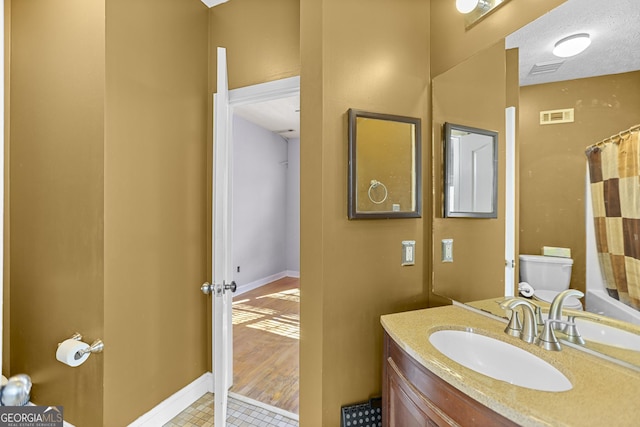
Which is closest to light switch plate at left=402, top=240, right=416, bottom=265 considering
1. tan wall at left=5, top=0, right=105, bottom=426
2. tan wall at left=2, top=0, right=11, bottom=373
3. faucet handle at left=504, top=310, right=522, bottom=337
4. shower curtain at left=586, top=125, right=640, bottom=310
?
faucet handle at left=504, top=310, right=522, bottom=337

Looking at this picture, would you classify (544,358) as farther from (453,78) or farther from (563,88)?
(453,78)

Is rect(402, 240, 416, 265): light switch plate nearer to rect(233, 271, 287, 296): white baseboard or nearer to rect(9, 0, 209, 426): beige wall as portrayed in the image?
rect(9, 0, 209, 426): beige wall

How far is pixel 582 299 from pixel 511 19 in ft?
3.76

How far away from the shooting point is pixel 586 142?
1012 millimetres

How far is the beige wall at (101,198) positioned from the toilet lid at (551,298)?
190cm

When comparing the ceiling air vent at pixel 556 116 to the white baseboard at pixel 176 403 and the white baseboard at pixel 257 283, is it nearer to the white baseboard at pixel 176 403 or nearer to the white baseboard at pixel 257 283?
the white baseboard at pixel 176 403

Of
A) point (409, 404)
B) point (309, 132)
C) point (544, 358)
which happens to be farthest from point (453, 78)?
point (409, 404)

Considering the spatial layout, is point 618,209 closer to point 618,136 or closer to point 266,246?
point 618,136

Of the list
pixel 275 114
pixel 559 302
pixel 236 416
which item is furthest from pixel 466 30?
pixel 275 114

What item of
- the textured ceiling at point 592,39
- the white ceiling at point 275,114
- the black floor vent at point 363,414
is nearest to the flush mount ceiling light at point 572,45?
the textured ceiling at point 592,39

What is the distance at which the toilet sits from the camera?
1.09 metres

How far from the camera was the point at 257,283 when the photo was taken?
197 inches

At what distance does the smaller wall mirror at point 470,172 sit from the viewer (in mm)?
1353

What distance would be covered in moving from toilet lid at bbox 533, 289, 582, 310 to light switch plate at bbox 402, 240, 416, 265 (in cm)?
55
